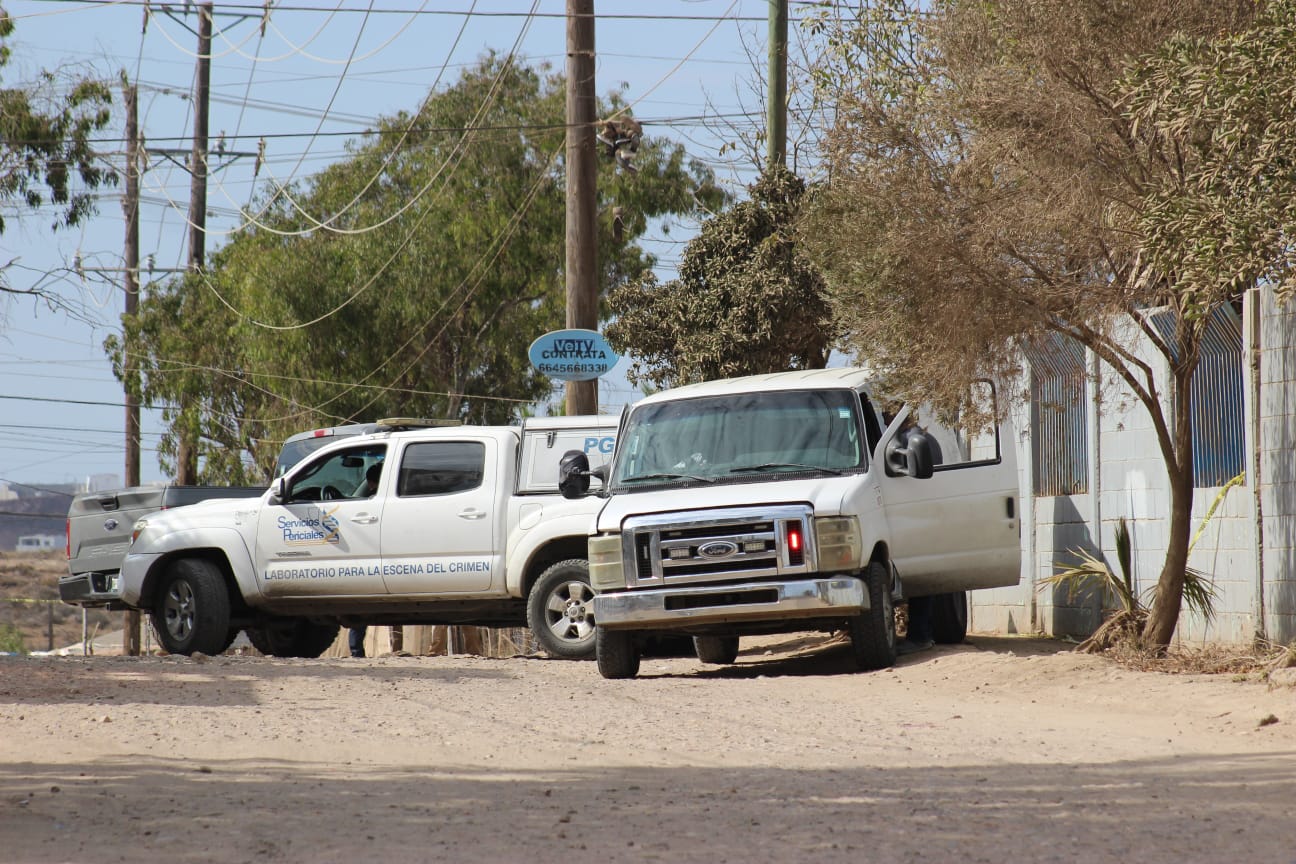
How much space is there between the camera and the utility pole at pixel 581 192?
16.9 meters

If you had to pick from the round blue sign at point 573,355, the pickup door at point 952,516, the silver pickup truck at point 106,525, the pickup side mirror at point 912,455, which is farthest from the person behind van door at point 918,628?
the silver pickup truck at point 106,525

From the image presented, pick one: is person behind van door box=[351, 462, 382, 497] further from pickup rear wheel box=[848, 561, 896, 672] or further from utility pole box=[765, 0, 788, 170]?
utility pole box=[765, 0, 788, 170]

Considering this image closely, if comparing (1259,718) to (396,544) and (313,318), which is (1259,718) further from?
(313,318)

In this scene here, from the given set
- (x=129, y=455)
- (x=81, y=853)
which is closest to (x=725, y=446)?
(x=81, y=853)

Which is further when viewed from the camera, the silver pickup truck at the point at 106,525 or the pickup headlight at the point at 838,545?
the silver pickup truck at the point at 106,525

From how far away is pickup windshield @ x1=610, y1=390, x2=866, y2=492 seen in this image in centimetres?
1220

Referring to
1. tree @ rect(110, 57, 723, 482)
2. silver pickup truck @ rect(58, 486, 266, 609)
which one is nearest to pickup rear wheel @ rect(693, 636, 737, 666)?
silver pickup truck @ rect(58, 486, 266, 609)

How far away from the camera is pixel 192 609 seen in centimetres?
1487

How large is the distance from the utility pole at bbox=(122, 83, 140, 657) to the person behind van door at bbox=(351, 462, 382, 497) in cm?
2193

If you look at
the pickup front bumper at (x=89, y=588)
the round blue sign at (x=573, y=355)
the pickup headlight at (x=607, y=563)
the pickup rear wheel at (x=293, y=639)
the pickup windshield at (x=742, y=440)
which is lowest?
the pickup rear wheel at (x=293, y=639)

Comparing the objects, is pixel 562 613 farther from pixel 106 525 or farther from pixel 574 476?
pixel 106 525

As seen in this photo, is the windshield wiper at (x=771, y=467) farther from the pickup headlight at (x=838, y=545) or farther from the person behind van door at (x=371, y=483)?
the person behind van door at (x=371, y=483)

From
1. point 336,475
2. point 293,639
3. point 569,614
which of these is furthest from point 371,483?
point 293,639

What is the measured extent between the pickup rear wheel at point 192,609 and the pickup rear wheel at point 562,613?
2.97m
